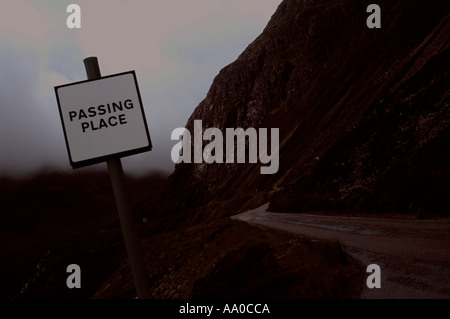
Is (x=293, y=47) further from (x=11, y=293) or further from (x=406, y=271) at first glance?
(x=11, y=293)

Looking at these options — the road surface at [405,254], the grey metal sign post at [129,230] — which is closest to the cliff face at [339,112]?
the road surface at [405,254]

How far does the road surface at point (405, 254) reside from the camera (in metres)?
5.61

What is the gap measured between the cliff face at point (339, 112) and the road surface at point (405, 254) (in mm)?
2500

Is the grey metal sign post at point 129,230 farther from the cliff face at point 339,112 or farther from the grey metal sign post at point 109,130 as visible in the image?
the cliff face at point 339,112

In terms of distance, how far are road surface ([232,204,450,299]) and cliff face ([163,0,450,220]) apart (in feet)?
8.20

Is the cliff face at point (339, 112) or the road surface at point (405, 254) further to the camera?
the cliff face at point (339, 112)

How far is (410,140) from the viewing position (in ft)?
70.9

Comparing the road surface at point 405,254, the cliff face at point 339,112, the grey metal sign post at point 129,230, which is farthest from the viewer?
the cliff face at point 339,112

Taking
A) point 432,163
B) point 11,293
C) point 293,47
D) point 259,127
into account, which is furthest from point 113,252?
point 432,163

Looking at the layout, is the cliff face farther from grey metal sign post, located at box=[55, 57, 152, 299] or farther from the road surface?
grey metal sign post, located at box=[55, 57, 152, 299]

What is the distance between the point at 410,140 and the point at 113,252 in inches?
3517

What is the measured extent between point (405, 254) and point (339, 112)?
1922 inches

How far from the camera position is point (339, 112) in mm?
53781

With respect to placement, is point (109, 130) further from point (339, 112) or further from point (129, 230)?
point (339, 112)
